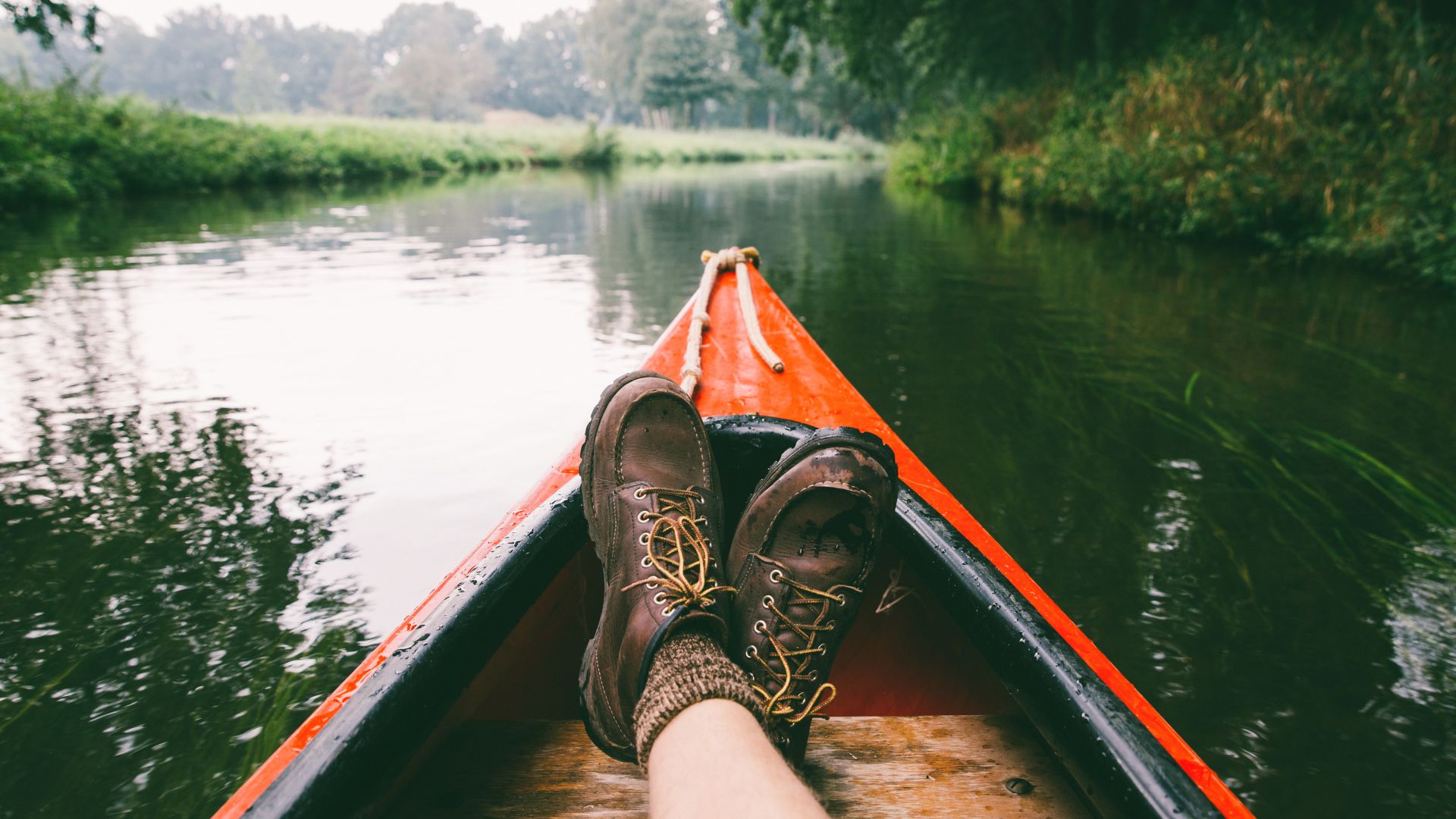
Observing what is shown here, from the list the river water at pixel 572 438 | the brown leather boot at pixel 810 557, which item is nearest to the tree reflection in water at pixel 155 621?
the river water at pixel 572 438

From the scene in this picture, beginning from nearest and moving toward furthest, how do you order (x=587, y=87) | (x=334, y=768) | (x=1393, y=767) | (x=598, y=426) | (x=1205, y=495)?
(x=334, y=768) → (x=598, y=426) → (x=1393, y=767) → (x=1205, y=495) → (x=587, y=87)

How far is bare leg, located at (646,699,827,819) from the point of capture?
865mm

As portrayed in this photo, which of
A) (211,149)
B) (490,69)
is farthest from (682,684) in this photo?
(490,69)

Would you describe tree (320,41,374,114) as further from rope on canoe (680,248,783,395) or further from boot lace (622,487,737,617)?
boot lace (622,487,737,617)

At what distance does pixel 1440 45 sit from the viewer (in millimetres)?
7004

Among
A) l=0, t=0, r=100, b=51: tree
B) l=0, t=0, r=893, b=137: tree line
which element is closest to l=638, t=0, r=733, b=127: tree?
l=0, t=0, r=893, b=137: tree line

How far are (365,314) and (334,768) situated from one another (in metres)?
5.29

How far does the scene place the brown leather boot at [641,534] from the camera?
1115 millimetres

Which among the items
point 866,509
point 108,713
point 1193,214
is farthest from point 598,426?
point 1193,214

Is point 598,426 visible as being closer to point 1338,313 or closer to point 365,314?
point 365,314

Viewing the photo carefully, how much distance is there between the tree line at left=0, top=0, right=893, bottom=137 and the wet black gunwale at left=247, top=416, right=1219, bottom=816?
168 ft

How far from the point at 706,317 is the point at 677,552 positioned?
1323 millimetres

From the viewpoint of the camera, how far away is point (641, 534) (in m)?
1.25

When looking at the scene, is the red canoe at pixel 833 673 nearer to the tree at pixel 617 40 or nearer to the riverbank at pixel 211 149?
the riverbank at pixel 211 149
